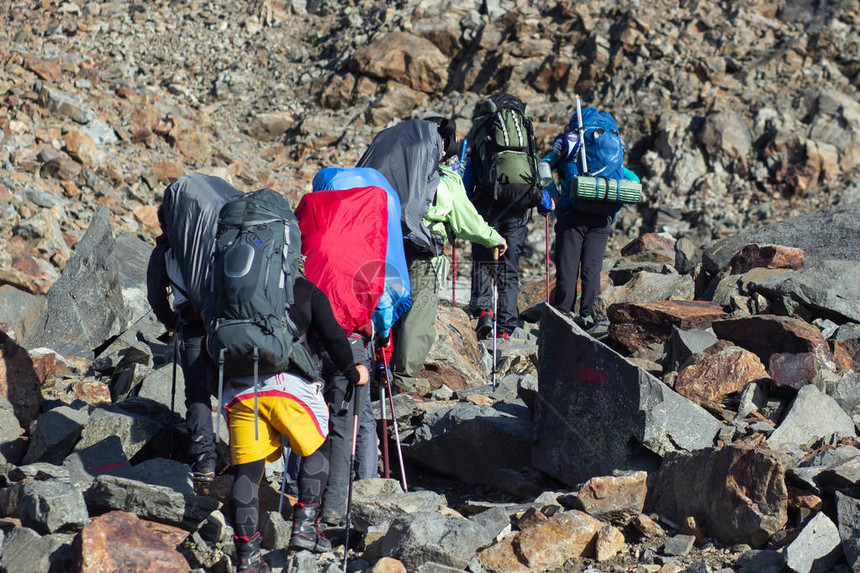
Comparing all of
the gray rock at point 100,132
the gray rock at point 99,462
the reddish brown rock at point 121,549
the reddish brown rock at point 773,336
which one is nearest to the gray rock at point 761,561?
the reddish brown rock at point 121,549

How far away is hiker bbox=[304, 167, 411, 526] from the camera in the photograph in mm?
4461

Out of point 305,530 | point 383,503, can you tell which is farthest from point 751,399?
point 305,530

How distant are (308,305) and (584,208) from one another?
17.2ft

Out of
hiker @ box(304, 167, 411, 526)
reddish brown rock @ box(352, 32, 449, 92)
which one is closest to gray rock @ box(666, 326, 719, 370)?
hiker @ box(304, 167, 411, 526)

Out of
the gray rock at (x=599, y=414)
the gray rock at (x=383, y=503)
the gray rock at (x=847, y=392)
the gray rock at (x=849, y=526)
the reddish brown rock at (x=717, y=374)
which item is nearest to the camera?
the gray rock at (x=849, y=526)

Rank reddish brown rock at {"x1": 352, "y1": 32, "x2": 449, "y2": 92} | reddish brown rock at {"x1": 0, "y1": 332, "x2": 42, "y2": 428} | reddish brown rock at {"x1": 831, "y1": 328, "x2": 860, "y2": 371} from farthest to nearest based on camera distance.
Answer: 1. reddish brown rock at {"x1": 352, "y1": 32, "x2": 449, "y2": 92}
2. reddish brown rock at {"x1": 831, "y1": 328, "x2": 860, "y2": 371}
3. reddish brown rock at {"x1": 0, "y1": 332, "x2": 42, "y2": 428}

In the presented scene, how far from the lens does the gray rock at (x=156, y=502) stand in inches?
182

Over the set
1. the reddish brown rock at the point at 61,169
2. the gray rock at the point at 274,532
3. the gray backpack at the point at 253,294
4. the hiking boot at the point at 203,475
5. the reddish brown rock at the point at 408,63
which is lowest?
the hiking boot at the point at 203,475

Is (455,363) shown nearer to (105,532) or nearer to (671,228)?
(105,532)

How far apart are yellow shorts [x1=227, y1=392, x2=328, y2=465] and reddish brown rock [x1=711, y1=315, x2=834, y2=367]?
3963 millimetres

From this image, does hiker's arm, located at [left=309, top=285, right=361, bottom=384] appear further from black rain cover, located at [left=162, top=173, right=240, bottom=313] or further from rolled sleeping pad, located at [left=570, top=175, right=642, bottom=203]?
rolled sleeping pad, located at [left=570, top=175, right=642, bottom=203]

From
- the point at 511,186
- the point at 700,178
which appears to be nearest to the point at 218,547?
the point at 511,186

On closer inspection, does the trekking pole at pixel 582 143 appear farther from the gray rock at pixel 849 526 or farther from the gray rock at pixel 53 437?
the gray rock at pixel 53 437

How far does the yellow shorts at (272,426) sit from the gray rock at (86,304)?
5.63 meters
